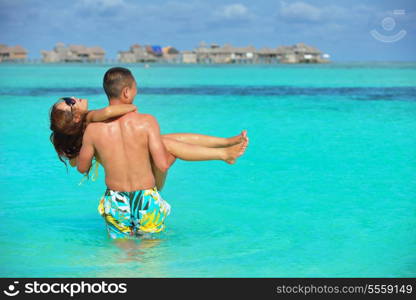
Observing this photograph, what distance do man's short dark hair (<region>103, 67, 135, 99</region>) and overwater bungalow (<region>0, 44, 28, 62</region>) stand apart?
111m

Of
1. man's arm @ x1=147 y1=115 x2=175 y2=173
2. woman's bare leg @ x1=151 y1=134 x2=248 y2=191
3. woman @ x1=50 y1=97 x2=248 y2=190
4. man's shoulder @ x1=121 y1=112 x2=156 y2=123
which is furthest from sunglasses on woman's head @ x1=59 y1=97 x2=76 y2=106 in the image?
woman's bare leg @ x1=151 y1=134 x2=248 y2=191

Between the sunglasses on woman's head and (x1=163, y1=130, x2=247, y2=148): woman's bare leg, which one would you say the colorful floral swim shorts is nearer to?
(x1=163, y1=130, x2=247, y2=148): woman's bare leg

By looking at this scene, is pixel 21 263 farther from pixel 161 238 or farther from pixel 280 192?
pixel 280 192

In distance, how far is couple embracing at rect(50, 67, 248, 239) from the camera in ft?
13.3

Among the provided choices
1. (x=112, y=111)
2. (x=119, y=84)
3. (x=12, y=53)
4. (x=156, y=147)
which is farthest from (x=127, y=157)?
(x=12, y=53)

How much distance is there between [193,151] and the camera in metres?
4.08

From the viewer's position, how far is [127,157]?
4.15 meters

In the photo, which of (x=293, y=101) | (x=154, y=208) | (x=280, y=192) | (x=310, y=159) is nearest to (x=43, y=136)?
(x=310, y=159)

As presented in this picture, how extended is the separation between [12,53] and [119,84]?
11363 centimetres

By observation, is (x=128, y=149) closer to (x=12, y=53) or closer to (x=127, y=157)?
(x=127, y=157)

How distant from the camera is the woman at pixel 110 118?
407cm

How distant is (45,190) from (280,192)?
96.0 inches

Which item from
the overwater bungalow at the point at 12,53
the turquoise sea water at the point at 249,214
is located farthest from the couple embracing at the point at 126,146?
the overwater bungalow at the point at 12,53

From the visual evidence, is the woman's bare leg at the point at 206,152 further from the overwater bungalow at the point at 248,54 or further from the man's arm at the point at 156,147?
the overwater bungalow at the point at 248,54
